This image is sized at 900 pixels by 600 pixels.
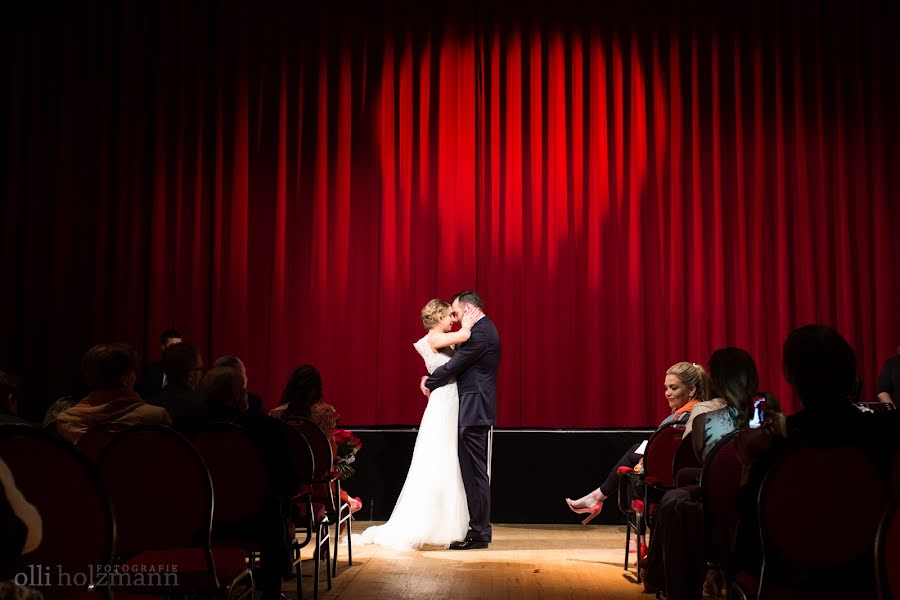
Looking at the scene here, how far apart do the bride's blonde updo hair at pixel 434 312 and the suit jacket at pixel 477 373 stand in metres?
0.40

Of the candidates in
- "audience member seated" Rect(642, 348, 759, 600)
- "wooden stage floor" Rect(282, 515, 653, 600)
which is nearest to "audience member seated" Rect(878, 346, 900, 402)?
"wooden stage floor" Rect(282, 515, 653, 600)

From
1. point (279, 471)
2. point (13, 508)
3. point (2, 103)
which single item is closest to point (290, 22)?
point (2, 103)

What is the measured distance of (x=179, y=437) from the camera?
272 cm

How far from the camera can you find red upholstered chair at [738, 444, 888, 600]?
236cm

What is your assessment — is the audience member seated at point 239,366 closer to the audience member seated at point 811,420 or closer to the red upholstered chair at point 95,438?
the red upholstered chair at point 95,438

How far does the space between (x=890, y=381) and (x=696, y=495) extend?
16.0 ft

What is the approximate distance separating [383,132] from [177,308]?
96.5 inches

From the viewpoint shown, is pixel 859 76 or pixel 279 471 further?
pixel 859 76

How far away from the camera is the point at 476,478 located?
6.15 metres

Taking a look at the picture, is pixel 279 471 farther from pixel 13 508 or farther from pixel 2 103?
pixel 2 103

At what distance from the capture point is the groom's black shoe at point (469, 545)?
6.07 m

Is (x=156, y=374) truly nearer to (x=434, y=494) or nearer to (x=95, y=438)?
(x=434, y=494)

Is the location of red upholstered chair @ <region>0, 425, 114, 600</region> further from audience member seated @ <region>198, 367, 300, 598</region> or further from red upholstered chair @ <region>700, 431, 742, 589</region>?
red upholstered chair @ <region>700, 431, 742, 589</region>

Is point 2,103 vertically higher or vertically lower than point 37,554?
higher
